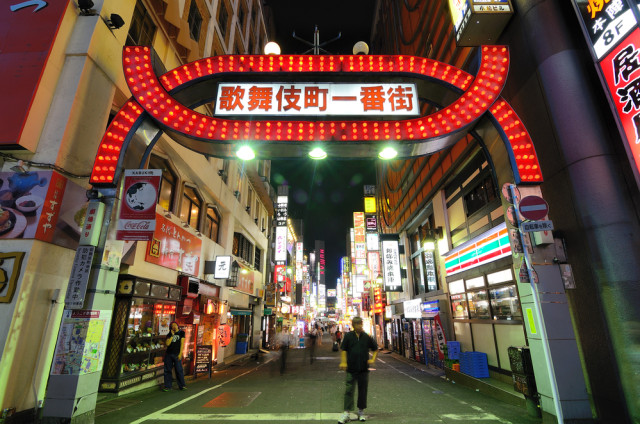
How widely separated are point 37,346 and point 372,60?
10373mm

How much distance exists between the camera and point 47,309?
277 inches

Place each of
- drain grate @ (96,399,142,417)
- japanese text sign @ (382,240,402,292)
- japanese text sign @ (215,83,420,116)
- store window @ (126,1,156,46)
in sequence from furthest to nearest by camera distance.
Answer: japanese text sign @ (382,240,402,292), store window @ (126,1,156,46), japanese text sign @ (215,83,420,116), drain grate @ (96,399,142,417)

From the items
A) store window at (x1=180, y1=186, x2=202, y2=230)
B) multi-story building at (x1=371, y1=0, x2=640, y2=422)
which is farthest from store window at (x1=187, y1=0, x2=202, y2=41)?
multi-story building at (x1=371, y1=0, x2=640, y2=422)

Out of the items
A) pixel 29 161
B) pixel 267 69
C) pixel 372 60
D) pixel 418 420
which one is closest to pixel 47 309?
pixel 29 161

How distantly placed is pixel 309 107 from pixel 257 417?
7.30 meters

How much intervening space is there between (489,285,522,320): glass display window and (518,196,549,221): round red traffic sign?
488 centimetres

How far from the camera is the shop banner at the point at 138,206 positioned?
6.59 metres

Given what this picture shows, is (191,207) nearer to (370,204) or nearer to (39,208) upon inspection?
(39,208)

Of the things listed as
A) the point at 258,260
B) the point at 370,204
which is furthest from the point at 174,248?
the point at 370,204

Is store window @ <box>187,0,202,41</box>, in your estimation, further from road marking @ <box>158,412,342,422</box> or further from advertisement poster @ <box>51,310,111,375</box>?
road marking @ <box>158,412,342,422</box>

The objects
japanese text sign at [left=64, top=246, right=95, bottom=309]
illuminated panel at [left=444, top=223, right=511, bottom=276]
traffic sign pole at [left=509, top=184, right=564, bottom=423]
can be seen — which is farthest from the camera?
illuminated panel at [left=444, top=223, right=511, bottom=276]

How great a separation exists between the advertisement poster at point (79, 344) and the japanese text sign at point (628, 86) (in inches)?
416

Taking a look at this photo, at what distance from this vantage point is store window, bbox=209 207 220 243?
730 inches

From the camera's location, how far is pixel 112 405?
8.07m
